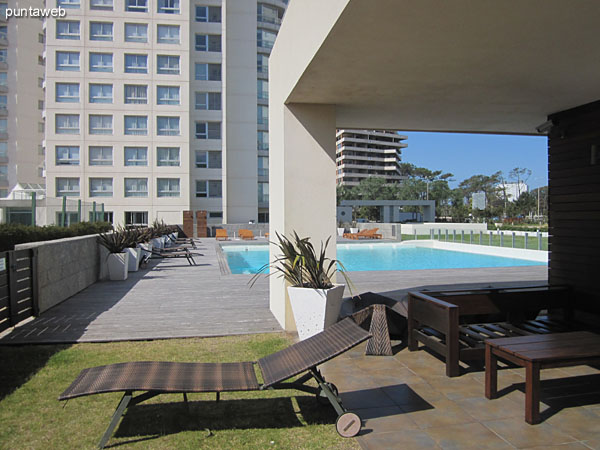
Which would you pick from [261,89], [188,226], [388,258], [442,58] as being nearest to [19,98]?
[261,89]

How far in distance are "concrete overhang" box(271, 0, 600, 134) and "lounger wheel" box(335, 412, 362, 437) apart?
8.52 ft

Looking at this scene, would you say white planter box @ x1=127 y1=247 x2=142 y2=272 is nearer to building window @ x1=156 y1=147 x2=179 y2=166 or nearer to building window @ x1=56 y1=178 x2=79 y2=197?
building window @ x1=156 y1=147 x2=179 y2=166

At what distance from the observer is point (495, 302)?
4.84 meters

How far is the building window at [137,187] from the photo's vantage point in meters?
31.9

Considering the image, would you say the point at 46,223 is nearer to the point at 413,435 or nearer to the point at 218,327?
the point at 218,327

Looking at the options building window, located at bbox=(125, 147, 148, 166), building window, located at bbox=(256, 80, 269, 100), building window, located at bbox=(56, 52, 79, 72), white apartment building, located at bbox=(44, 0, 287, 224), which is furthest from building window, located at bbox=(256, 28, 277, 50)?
building window, located at bbox=(56, 52, 79, 72)

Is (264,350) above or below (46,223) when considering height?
below

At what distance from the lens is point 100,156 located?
3169 cm

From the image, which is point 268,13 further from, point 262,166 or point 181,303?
point 181,303

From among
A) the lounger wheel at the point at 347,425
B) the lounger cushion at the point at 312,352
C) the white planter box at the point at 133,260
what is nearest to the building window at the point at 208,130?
the white planter box at the point at 133,260

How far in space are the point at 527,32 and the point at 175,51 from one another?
106 ft

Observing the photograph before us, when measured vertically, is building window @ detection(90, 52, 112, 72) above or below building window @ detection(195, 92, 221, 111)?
above

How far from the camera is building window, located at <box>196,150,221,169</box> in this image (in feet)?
110

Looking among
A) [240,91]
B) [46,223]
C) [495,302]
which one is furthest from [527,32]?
[240,91]
